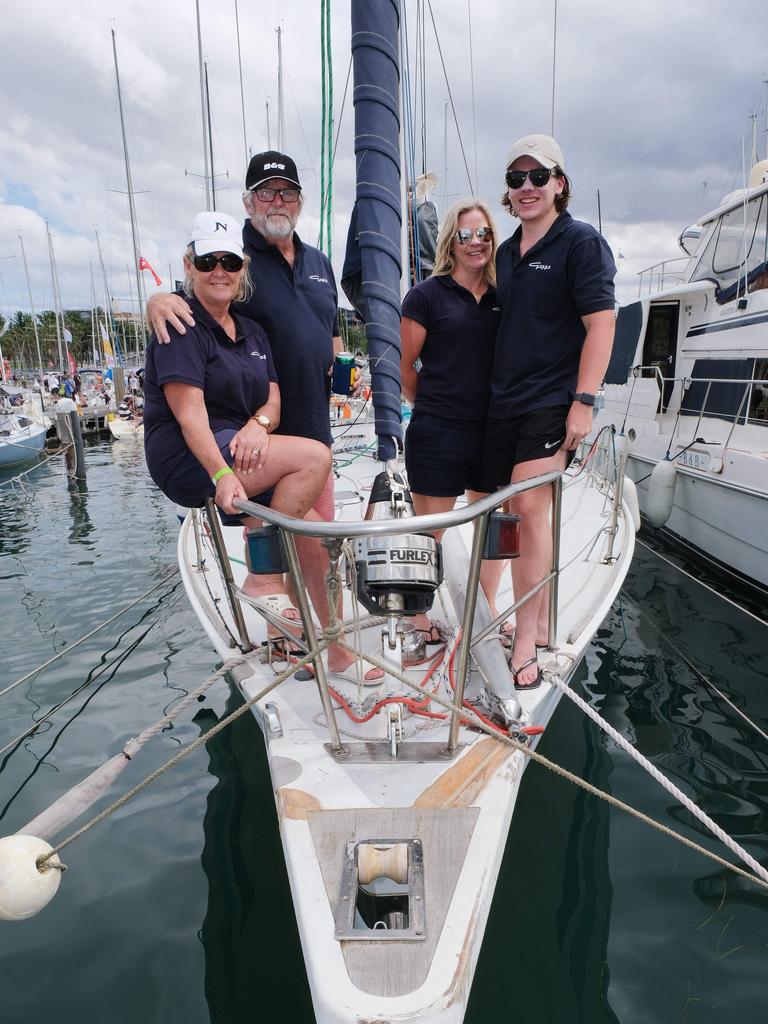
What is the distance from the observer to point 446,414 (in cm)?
295

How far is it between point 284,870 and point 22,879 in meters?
1.42

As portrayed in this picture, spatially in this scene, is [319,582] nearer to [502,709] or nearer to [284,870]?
[502,709]

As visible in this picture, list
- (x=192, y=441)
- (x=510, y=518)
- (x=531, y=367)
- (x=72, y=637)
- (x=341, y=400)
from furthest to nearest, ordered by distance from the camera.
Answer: (x=341, y=400) → (x=72, y=637) → (x=531, y=367) → (x=192, y=441) → (x=510, y=518)

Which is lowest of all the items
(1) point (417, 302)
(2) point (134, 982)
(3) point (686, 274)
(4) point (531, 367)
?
(2) point (134, 982)

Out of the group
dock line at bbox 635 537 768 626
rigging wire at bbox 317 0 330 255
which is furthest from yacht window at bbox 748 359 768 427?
rigging wire at bbox 317 0 330 255

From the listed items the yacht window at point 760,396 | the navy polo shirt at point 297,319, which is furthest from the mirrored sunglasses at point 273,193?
the yacht window at point 760,396

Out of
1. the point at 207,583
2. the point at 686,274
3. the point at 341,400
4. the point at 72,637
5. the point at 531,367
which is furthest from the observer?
the point at 341,400

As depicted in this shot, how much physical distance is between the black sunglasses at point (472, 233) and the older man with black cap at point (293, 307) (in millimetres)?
645

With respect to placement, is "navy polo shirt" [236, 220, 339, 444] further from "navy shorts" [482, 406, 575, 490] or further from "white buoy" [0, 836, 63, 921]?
"white buoy" [0, 836, 63, 921]

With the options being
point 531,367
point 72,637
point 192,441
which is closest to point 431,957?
point 192,441

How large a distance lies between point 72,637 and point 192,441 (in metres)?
4.31

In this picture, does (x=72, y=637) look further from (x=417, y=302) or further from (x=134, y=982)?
(x=417, y=302)

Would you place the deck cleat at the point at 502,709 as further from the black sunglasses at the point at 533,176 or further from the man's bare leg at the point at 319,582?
the black sunglasses at the point at 533,176

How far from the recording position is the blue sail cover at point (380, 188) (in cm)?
342
